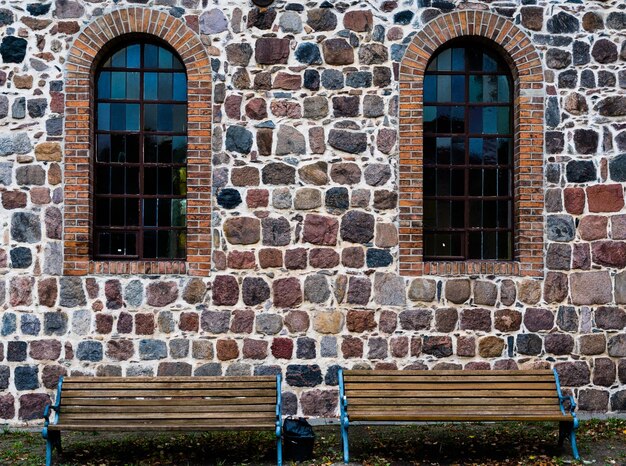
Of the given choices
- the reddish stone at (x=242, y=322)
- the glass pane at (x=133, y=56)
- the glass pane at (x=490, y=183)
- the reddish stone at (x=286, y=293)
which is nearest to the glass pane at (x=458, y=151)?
the glass pane at (x=490, y=183)

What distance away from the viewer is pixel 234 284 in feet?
24.6

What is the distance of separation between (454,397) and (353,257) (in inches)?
73.9

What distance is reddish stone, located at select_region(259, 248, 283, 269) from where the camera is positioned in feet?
24.7

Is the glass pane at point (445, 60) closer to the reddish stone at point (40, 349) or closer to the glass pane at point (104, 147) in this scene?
the glass pane at point (104, 147)

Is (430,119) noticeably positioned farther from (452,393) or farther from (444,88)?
(452,393)

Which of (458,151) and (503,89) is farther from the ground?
(503,89)

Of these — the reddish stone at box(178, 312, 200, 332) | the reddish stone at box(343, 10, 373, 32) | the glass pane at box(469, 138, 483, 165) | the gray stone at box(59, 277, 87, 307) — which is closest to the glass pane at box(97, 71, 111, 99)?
the gray stone at box(59, 277, 87, 307)

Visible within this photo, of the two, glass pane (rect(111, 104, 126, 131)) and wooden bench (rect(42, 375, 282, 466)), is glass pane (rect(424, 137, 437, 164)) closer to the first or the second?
wooden bench (rect(42, 375, 282, 466))

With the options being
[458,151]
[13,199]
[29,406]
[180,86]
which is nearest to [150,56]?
[180,86]

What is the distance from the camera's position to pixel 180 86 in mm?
7793

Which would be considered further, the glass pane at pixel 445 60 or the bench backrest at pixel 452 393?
the glass pane at pixel 445 60

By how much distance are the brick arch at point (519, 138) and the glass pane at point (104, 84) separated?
3.34 meters

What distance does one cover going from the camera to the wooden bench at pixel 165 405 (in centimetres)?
616

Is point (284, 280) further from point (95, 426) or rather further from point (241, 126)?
point (95, 426)
